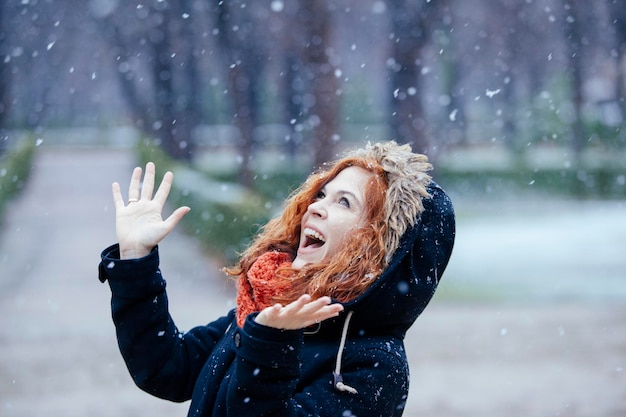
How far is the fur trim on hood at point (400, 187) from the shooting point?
235cm

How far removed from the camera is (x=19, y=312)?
410 inches

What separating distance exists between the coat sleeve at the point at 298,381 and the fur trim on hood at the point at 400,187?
0.93 feet

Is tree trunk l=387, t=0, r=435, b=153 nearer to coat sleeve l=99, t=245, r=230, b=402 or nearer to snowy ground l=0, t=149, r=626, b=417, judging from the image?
snowy ground l=0, t=149, r=626, b=417

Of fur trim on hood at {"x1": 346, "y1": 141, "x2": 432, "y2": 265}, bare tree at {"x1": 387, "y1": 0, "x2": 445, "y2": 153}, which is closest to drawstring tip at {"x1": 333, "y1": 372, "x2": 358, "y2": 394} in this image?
fur trim on hood at {"x1": 346, "y1": 141, "x2": 432, "y2": 265}

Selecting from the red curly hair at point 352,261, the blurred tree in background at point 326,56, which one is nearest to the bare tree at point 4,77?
the blurred tree in background at point 326,56

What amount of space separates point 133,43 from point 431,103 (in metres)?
17.0

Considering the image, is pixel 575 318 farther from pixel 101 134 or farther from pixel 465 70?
pixel 101 134

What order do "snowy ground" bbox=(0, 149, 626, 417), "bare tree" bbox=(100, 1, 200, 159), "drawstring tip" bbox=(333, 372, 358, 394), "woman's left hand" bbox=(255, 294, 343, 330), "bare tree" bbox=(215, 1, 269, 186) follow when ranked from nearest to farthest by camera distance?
"woman's left hand" bbox=(255, 294, 343, 330) → "drawstring tip" bbox=(333, 372, 358, 394) → "snowy ground" bbox=(0, 149, 626, 417) → "bare tree" bbox=(215, 1, 269, 186) → "bare tree" bbox=(100, 1, 200, 159)

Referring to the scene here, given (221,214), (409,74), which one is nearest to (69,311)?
(221,214)

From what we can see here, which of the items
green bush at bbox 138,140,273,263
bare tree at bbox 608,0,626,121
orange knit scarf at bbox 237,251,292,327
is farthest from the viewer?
bare tree at bbox 608,0,626,121

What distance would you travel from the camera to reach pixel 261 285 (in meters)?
2.34

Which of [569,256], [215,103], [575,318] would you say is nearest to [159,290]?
[575,318]

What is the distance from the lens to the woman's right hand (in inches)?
98.3

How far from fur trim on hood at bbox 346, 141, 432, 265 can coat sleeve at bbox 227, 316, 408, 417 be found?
0.28 meters
